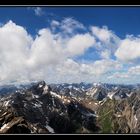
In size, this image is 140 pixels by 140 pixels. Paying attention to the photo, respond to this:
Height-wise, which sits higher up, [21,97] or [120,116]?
[21,97]

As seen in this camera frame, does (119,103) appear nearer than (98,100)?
Yes

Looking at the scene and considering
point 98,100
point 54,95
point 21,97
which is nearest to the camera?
point 21,97

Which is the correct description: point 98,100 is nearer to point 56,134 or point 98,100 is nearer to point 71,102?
point 71,102

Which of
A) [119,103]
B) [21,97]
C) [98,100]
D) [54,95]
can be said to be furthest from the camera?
[98,100]
